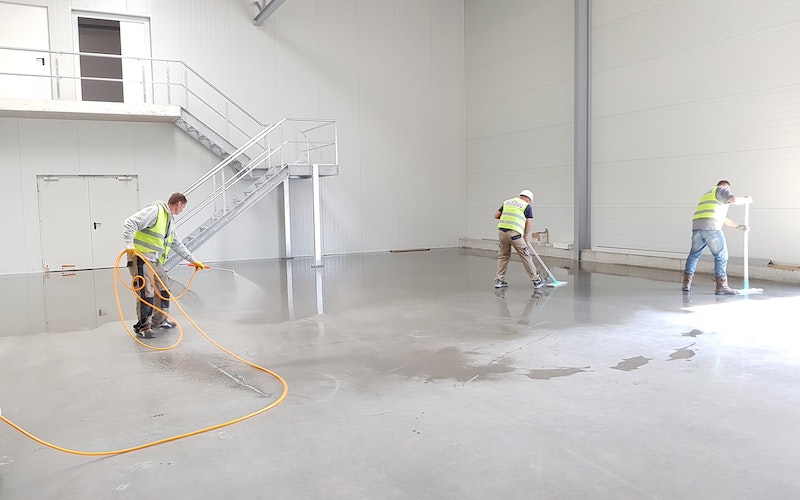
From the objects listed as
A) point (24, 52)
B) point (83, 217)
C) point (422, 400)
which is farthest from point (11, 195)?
point (422, 400)

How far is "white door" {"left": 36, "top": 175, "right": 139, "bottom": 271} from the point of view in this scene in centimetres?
1505

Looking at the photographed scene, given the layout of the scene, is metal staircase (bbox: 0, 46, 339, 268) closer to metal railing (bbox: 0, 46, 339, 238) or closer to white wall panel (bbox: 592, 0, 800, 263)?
metal railing (bbox: 0, 46, 339, 238)

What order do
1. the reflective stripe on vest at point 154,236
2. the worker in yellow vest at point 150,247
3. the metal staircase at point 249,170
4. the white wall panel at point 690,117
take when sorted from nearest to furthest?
the worker in yellow vest at point 150,247 < the reflective stripe on vest at point 154,236 < the white wall panel at point 690,117 < the metal staircase at point 249,170

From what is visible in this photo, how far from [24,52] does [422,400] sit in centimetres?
1491

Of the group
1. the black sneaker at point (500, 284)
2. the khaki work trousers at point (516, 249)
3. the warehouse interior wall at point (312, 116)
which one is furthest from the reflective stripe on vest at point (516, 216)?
the warehouse interior wall at point (312, 116)

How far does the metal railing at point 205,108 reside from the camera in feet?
49.1

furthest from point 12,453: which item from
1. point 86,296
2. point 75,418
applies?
point 86,296

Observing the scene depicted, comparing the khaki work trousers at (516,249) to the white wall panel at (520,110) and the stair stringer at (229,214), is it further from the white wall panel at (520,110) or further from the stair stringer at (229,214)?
the stair stringer at (229,214)

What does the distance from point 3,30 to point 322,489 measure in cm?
1576

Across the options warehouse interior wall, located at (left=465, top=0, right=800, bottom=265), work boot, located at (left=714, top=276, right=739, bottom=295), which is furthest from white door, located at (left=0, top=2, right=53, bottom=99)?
work boot, located at (left=714, top=276, right=739, bottom=295)

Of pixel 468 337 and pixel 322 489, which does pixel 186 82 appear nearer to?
pixel 468 337

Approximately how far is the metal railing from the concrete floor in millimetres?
7105

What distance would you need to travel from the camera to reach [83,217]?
1539 cm

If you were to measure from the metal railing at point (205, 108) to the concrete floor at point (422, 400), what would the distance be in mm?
7105
